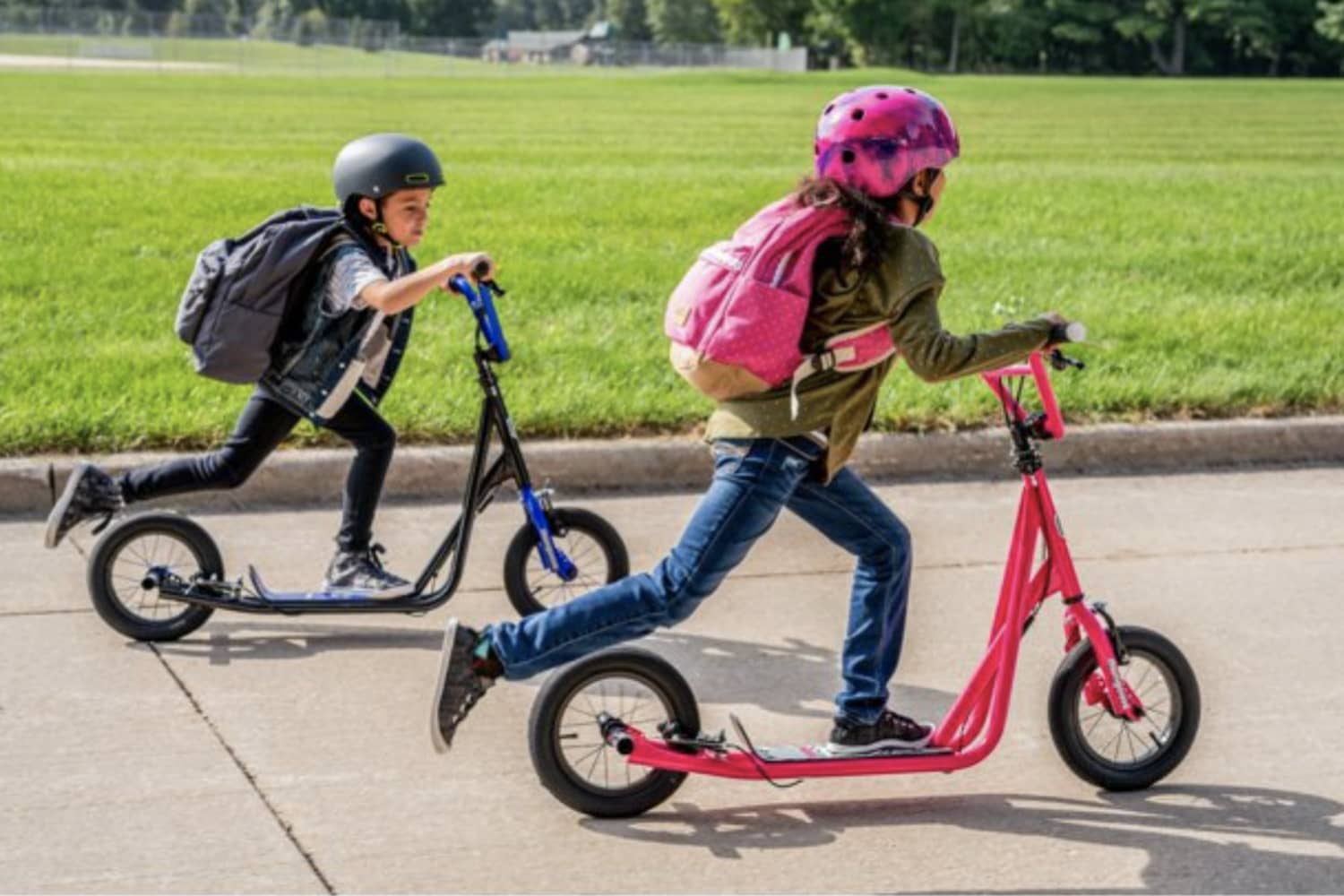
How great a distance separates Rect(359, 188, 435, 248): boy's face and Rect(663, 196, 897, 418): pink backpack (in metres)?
1.48

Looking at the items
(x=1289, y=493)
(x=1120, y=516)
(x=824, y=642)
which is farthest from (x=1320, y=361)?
(x=824, y=642)

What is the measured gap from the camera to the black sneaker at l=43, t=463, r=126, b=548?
5.87 meters

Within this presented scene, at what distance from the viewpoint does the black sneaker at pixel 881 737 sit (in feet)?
15.0

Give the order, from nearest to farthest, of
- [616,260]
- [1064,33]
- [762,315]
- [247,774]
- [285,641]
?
[762,315], [247,774], [285,641], [616,260], [1064,33]

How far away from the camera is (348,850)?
14.1 feet

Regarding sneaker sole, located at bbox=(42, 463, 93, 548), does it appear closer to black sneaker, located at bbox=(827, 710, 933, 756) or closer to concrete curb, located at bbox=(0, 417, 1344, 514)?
concrete curb, located at bbox=(0, 417, 1344, 514)

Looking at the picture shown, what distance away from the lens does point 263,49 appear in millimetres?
80000

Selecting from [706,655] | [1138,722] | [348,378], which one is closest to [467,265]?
[348,378]

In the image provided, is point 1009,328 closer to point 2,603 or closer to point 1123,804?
point 1123,804

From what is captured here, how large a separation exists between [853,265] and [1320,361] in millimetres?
5753

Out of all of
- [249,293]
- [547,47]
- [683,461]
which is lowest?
[547,47]

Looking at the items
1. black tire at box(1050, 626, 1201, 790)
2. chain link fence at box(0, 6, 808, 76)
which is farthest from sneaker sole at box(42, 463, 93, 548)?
chain link fence at box(0, 6, 808, 76)

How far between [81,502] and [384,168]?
4.13 feet

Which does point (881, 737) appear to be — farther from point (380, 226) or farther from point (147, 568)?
point (147, 568)
